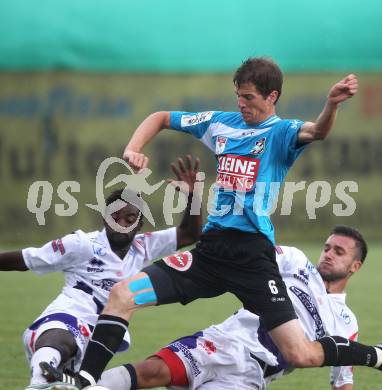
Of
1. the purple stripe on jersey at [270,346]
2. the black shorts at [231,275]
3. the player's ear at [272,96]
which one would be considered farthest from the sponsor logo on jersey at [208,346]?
the player's ear at [272,96]

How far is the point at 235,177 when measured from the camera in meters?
6.24

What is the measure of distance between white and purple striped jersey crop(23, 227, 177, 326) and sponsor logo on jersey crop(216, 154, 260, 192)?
3.68 feet

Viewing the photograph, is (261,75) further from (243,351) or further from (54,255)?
(54,255)

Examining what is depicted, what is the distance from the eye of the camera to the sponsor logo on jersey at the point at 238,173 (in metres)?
6.21

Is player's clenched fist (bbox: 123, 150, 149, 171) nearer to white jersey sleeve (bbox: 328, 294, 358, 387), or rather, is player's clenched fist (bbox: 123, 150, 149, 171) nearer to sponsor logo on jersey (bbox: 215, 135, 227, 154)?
sponsor logo on jersey (bbox: 215, 135, 227, 154)

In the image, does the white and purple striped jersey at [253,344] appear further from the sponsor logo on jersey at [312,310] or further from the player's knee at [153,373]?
the player's knee at [153,373]

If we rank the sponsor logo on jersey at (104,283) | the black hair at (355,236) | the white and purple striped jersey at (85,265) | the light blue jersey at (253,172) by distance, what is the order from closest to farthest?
the light blue jersey at (253,172) → the white and purple striped jersey at (85,265) → the sponsor logo on jersey at (104,283) → the black hair at (355,236)

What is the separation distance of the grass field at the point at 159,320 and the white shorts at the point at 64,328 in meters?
0.67

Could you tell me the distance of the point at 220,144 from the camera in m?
6.43

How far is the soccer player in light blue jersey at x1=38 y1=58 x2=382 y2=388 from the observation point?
6.02 m

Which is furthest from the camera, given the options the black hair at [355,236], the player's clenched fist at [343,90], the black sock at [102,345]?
the black hair at [355,236]

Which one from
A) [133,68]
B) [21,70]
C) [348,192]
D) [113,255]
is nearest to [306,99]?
[348,192]

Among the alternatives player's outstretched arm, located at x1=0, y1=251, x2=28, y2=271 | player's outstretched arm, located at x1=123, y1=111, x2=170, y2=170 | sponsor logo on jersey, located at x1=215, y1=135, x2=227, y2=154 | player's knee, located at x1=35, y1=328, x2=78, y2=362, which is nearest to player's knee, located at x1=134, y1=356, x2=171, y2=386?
player's knee, located at x1=35, y1=328, x2=78, y2=362

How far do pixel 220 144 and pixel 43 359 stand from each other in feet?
5.33
